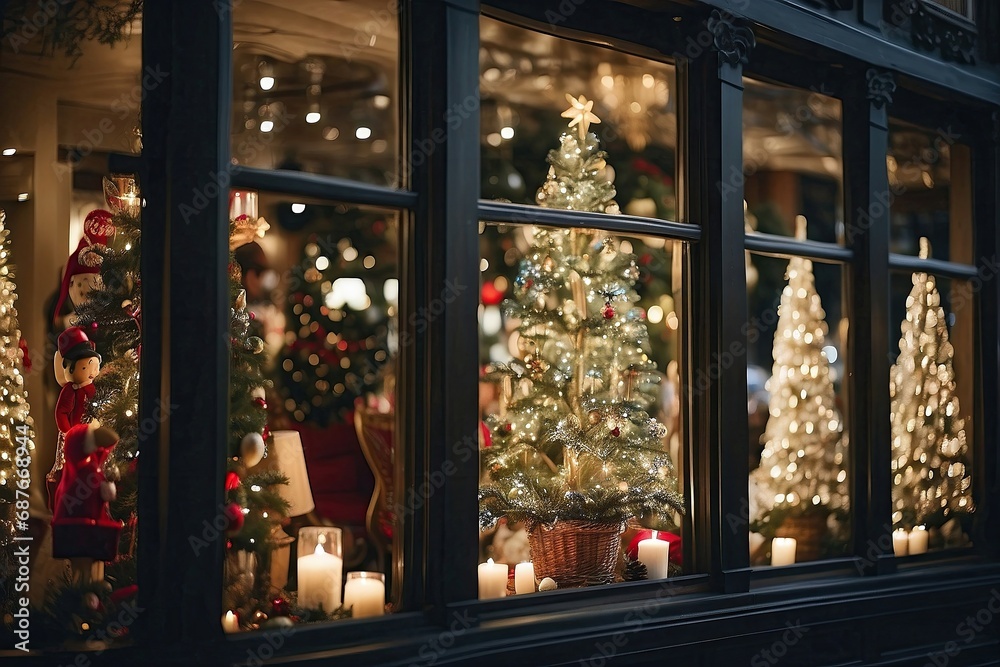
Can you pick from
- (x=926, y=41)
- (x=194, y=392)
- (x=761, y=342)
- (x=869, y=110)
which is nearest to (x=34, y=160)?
(x=194, y=392)

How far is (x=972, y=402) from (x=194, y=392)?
5523 mm

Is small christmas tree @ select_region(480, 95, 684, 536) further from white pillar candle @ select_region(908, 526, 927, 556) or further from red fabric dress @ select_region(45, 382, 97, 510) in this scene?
white pillar candle @ select_region(908, 526, 927, 556)

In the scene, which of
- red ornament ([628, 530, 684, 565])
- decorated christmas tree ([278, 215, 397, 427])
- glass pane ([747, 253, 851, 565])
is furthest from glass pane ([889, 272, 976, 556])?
decorated christmas tree ([278, 215, 397, 427])

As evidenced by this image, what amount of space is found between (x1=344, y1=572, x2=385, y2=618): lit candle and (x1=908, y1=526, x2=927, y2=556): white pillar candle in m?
3.83

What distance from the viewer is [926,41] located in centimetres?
690

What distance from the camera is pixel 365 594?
4.47 metres

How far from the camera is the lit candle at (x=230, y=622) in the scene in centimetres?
411

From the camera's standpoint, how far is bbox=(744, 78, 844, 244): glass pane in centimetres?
621

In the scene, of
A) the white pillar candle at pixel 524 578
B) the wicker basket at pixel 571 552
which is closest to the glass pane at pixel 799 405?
the wicker basket at pixel 571 552

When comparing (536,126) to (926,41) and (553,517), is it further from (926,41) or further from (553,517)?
(926,41)

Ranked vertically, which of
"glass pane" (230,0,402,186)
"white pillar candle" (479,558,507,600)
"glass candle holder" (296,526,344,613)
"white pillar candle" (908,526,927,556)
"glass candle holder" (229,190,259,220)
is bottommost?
"white pillar candle" (908,526,927,556)

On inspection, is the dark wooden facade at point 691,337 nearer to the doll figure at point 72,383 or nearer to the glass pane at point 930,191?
the glass pane at point 930,191

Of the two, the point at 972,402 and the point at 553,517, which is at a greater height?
the point at 972,402

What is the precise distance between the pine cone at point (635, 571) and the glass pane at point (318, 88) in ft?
7.16
